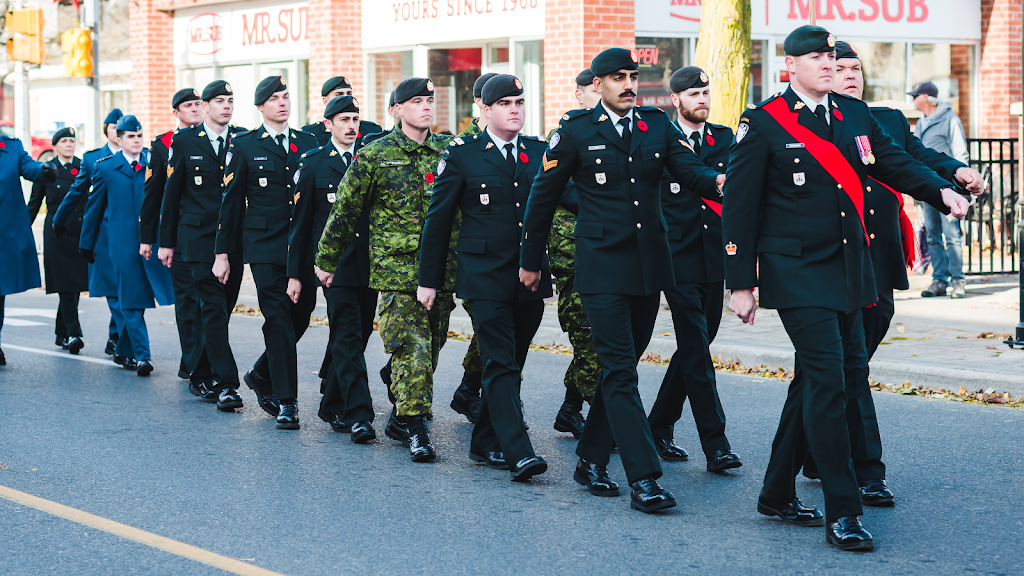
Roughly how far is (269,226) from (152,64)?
16326mm

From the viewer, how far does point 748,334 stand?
415 inches

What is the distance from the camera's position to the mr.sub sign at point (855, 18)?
1620cm

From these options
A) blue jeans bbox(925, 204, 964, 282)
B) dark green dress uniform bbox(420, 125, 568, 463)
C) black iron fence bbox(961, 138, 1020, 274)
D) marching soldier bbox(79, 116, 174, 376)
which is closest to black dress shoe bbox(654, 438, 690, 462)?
dark green dress uniform bbox(420, 125, 568, 463)

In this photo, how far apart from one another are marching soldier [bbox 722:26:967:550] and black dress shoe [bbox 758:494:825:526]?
0.20 m

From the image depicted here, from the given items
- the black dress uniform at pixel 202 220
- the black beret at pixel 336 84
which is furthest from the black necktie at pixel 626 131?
the black dress uniform at pixel 202 220

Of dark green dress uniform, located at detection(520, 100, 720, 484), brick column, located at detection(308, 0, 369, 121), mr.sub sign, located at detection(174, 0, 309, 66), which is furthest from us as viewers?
mr.sub sign, located at detection(174, 0, 309, 66)

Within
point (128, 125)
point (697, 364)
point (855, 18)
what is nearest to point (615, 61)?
point (697, 364)

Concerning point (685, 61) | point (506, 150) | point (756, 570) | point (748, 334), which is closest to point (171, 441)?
point (506, 150)

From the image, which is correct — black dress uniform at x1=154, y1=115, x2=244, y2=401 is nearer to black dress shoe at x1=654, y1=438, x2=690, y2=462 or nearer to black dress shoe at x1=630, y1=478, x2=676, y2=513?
black dress shoe at x1=654, y1=438, x2=690, y2=462

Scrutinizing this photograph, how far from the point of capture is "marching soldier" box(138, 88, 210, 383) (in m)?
9.06

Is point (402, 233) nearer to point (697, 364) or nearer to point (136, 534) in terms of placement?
point (697, 364)

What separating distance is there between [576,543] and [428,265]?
188 centimetres

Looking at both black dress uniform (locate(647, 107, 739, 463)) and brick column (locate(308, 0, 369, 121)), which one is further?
brick column (locate(308, 0, 369, 121))

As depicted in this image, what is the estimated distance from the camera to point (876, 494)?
566 cm
